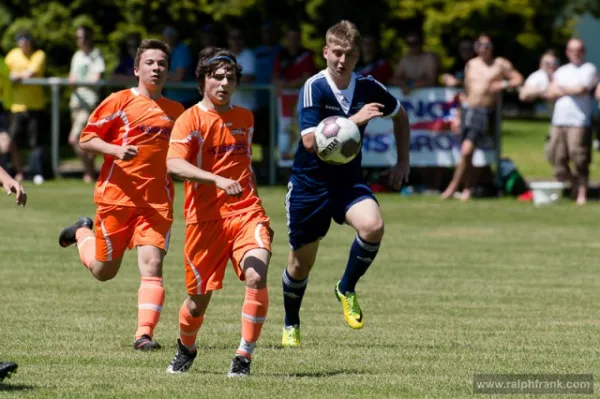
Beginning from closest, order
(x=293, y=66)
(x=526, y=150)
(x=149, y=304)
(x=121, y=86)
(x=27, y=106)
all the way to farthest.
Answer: (x=149, y=304)
(x=293, y=66)
(x=121, y=86)
(x=27, y=106)
(x=526, y=150)

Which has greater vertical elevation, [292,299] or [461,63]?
[461,63]

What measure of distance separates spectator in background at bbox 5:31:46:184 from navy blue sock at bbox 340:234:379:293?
45.3 ft

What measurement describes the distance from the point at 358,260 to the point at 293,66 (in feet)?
42.2

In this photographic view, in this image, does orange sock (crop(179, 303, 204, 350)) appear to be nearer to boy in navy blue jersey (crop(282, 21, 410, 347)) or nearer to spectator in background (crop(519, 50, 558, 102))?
boy in navy blue jersey (crop(282, 21, 410, 347))

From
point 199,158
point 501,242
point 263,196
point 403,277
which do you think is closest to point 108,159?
point 199,158

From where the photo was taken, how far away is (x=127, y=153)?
904cm

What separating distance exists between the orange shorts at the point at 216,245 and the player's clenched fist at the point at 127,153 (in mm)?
918

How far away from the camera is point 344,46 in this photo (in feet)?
30.5

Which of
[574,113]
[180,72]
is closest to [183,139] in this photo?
[574,113]

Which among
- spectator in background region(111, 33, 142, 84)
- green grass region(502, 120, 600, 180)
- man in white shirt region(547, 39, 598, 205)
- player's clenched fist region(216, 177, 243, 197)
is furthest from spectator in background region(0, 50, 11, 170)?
player's clenched fist region(216, 177, 243, 197)

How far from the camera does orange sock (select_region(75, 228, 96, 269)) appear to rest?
10.2m

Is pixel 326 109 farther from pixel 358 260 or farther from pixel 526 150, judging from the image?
pixel 526 150

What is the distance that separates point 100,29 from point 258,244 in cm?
2740

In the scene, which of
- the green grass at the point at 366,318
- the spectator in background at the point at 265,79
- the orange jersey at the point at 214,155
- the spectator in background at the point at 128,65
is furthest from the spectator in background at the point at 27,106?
the orange jersey at the point at 214,155
